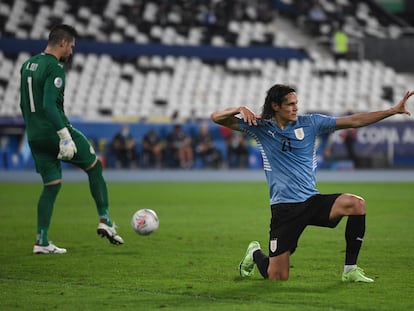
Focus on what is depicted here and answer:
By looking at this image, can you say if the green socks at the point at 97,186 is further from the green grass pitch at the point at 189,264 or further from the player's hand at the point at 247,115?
the player's hand at the point at 247,115

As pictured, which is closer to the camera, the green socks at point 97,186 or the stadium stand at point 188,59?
the green socks at point 97,186

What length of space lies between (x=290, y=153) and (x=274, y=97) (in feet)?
1.69

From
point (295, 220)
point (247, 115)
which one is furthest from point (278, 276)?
point (247, 115)

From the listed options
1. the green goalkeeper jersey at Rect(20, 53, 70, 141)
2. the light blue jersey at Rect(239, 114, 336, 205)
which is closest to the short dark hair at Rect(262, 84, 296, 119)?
the light blue jersey at Rect(239, 114, 336, 205)

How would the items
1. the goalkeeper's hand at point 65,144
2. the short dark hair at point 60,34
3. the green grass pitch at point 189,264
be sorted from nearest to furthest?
the green grass pitch at point 189,264 < the goalkeeper's hand at point 65,144 < the short dark hair at point 60,34

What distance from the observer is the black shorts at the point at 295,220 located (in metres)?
8.28

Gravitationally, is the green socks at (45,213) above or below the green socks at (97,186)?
below

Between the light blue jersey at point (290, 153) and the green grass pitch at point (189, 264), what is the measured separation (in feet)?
2.54

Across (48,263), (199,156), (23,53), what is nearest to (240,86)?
(199,156)

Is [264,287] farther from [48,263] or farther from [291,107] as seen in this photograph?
[48,263]

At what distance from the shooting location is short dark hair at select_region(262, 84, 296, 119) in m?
8.38

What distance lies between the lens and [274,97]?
27.6 ft

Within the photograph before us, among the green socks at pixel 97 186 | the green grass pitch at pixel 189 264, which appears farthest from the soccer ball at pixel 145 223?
the green socks at pixel 97 186

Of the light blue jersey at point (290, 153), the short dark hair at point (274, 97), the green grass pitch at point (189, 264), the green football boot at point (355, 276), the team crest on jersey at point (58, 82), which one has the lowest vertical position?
the green grass pitch at point (189, 264)
